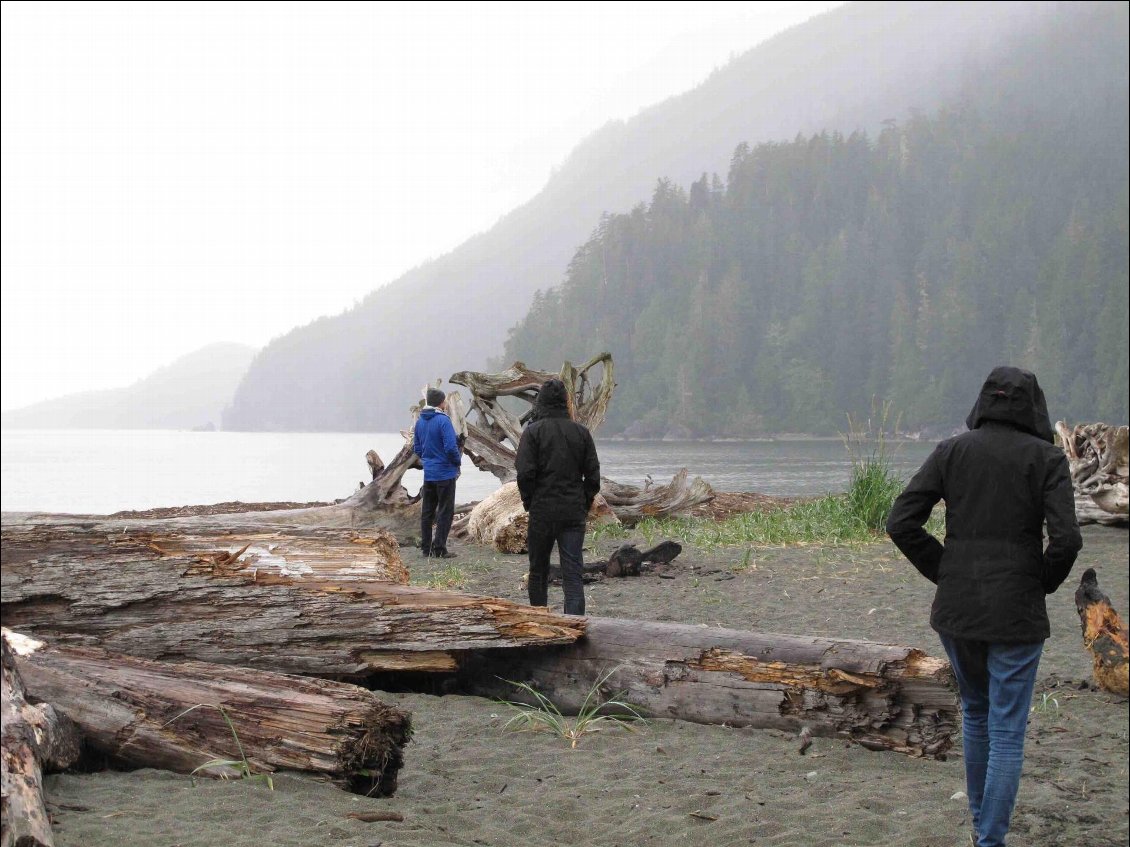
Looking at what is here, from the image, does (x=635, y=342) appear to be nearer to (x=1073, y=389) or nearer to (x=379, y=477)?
(x=1073, y=389)

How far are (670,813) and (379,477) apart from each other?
32.5 ft

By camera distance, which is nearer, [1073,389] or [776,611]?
[776,611]

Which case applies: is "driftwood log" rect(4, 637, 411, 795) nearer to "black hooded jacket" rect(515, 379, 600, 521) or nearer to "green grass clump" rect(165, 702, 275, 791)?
"green grass clump" rect(165, 702, 275, 791)

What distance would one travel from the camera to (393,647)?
5590mm

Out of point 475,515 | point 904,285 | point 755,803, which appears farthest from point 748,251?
point 755,803

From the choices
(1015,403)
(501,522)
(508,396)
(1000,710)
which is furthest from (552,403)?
(508,396)

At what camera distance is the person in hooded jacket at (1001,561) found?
3.63 m

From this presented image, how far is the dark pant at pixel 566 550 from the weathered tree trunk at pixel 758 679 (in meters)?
1.35

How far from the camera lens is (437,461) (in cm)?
1178

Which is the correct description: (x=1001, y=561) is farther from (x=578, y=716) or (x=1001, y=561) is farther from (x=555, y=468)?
(x=555, y=468)

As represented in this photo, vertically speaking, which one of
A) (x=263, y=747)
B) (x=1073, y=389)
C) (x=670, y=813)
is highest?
(x=1073, y=389)

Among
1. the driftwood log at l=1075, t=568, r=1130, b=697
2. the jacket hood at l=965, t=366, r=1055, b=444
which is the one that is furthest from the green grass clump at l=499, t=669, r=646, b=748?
the driftwood log at l=1075, t=568, r=1130, b=697

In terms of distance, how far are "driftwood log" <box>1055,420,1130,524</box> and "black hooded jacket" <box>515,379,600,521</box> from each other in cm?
1015

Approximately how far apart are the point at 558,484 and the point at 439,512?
17.3ft
